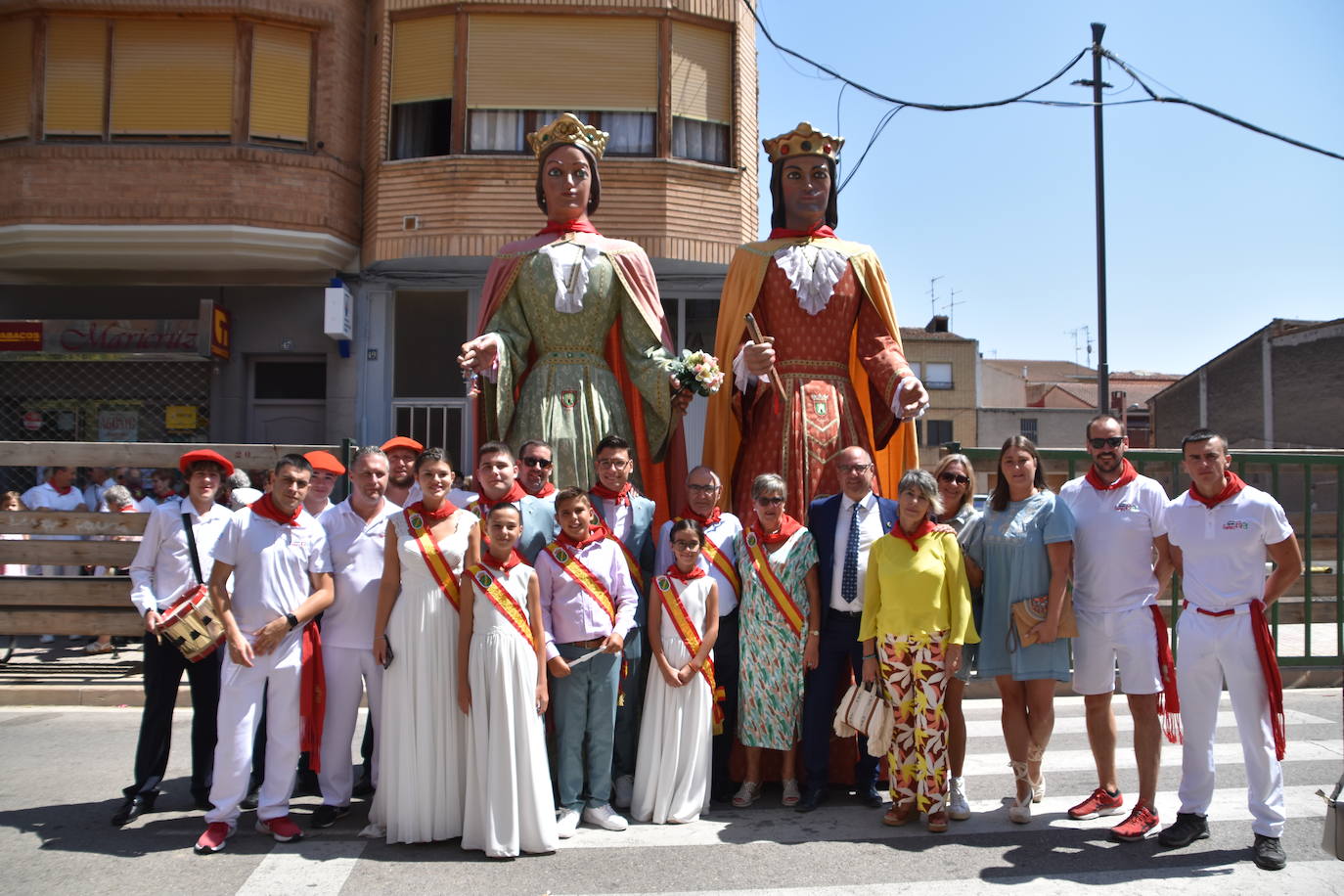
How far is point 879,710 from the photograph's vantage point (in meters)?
4.62

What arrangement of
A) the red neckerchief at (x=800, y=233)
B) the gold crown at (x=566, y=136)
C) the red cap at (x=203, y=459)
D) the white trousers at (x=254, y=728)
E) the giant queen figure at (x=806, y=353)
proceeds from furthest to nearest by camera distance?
the red neckerchief at (x=800, y=233) < the gold crown at (x=566, y=136) < the giant queen figure at (x=806, y=353) < the red cap at (x=203, y=459) < the white trousers at (x=254, y=728)

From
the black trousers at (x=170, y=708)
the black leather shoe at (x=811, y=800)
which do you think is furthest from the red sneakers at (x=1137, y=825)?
the black trousers at (x=170, y=708)

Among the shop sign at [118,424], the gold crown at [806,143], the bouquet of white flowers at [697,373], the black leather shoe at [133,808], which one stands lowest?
the black leather shoe at [133,808]

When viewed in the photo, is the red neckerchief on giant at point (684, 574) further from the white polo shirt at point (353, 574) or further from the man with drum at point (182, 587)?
the man with drum at point (182, 587)

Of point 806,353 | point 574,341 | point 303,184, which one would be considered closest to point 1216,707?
point 806,353

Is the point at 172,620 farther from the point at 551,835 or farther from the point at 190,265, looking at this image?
the point at 190,265

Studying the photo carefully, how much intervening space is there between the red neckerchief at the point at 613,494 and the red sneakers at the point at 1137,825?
2628 millimetres

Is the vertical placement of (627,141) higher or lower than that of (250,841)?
higher

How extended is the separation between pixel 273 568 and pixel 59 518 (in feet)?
13.6

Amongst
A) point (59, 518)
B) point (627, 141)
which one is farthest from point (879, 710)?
point (627, 141)

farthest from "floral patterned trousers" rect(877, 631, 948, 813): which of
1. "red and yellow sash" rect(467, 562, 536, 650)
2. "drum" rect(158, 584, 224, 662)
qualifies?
"drum" rect(158, 584, 224, 662)

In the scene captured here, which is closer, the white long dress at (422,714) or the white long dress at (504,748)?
the white long dress at (504,748)

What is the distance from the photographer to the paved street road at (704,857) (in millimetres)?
3932

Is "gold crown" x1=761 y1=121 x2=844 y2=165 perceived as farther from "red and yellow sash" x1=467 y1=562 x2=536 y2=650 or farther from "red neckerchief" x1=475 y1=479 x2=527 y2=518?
"red and yellow sash" x1=467 y1=562 x2=536 y2=650
